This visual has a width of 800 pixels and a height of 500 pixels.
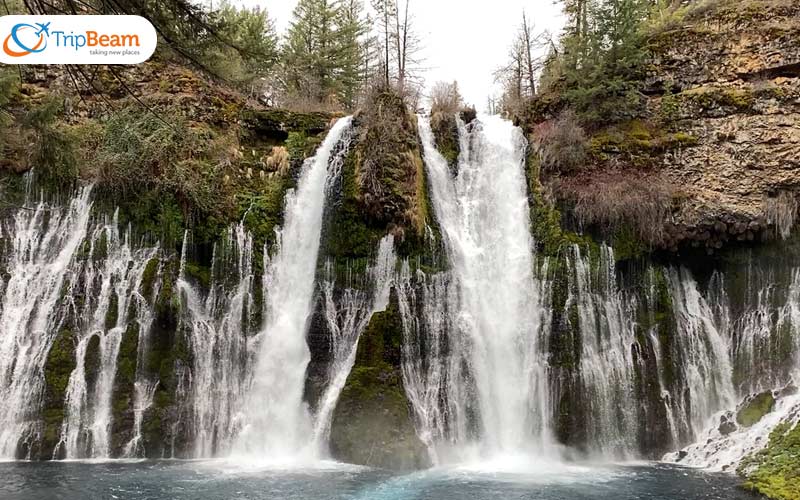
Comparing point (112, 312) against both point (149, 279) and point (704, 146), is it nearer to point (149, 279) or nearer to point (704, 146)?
point (149, 279)

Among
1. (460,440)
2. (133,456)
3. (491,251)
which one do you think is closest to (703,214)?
(491,251)

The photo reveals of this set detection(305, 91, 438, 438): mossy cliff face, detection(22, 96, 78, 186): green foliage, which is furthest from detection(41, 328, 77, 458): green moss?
detection(22, 96, 78, 186): green foliage

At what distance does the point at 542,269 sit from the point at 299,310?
6349 millimetres

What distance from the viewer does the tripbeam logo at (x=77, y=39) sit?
20.5 ft

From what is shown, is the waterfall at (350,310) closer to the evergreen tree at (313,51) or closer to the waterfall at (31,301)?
the waterfall at (31,301)

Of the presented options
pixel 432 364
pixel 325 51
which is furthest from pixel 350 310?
pixel 325 51

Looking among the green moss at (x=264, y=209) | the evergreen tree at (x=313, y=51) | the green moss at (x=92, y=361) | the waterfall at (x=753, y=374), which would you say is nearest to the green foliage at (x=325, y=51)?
the evergreen tree at (x=313, y=51)

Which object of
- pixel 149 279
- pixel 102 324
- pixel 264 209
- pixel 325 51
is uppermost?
pixel 325 51

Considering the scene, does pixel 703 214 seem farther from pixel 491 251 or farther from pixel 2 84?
pixel 2 84

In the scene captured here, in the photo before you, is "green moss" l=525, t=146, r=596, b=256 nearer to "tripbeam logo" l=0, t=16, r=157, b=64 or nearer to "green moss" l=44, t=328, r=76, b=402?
"tripbeam logo" l=0, t=16, r=157, b=64

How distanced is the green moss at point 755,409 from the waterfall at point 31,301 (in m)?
15.9

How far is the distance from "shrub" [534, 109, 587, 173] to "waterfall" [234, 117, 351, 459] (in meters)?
6.02

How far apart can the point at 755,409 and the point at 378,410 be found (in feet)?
28.4

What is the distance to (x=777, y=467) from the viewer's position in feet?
34.9
